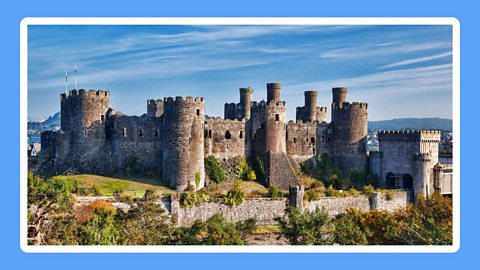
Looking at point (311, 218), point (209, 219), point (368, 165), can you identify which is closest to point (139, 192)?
point (209, 219)

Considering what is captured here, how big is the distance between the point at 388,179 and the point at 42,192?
21799 millimetres

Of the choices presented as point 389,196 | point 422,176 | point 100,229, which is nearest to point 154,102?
point 389,196

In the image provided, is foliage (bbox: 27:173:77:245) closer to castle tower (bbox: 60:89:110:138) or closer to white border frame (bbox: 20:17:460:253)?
white border frame (bbox: 20:17:460:253)

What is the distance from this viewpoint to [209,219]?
123 feet

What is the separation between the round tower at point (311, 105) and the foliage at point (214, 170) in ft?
27.2

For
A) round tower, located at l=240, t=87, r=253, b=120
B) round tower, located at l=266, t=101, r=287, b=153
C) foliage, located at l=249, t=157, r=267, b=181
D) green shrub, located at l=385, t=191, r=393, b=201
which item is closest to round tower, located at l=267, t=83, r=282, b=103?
round tower, located at l=266, t=101, r=287, b=153

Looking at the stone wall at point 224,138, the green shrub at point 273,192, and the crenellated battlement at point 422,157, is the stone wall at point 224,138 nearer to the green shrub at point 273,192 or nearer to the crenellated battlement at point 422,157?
the green shrub at point 273,192

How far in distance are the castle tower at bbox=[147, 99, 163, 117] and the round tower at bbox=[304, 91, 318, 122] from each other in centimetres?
935

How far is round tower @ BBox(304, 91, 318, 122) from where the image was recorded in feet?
165

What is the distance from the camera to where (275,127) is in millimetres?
46125

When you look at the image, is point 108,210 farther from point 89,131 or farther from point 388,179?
point 388,179

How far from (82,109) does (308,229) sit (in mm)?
15859

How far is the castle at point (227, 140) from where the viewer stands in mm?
42469

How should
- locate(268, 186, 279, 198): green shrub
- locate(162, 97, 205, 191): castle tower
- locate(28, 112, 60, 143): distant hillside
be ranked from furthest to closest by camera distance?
locate(162, 97, 205, 191): castle tower → locate(268, 186, 279, 198): green shrub → locate(28, 112, 60, 143): distant hillside
